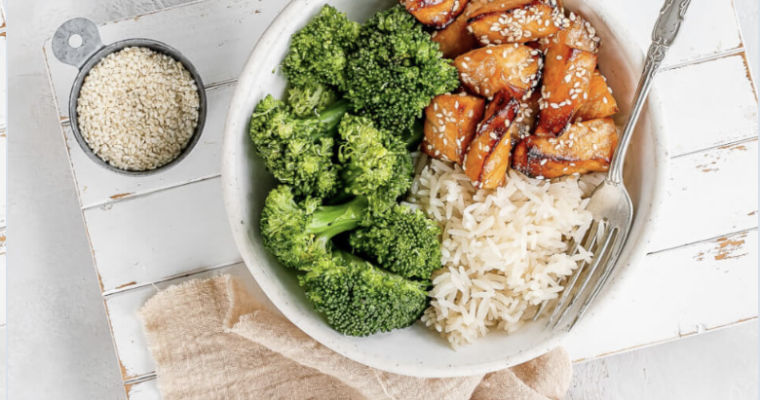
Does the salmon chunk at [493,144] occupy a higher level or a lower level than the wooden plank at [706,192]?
higher

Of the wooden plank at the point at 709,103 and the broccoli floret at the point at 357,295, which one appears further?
the wooden plank at the point at 709,103

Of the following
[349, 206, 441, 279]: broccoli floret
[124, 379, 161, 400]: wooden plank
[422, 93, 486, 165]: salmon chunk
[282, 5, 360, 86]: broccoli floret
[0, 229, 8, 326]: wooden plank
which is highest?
[282, 5, 360, 86]: broccoli floret

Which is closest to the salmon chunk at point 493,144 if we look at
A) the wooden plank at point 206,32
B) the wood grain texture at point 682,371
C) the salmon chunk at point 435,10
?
the salmon chunk at point 435,10

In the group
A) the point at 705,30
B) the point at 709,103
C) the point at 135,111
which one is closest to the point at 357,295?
the point at 135,111

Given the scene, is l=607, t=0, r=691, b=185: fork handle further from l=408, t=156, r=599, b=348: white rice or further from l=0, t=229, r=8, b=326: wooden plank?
l=0, t=229, r=8, b=326: wooden plank

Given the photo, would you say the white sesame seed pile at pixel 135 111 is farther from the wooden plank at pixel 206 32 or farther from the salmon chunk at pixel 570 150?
the salmon chunk at pixel 570 150

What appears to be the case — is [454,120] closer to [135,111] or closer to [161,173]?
[161,173]

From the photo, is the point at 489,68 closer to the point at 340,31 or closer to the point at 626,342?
the point at 340,31

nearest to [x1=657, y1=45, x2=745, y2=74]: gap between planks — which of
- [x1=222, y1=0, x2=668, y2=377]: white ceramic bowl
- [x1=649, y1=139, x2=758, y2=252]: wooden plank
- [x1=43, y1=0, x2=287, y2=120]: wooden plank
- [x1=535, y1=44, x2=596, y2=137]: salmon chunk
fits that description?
[x1=649, y1=139, x2=758, y2=252]: wooden plank
